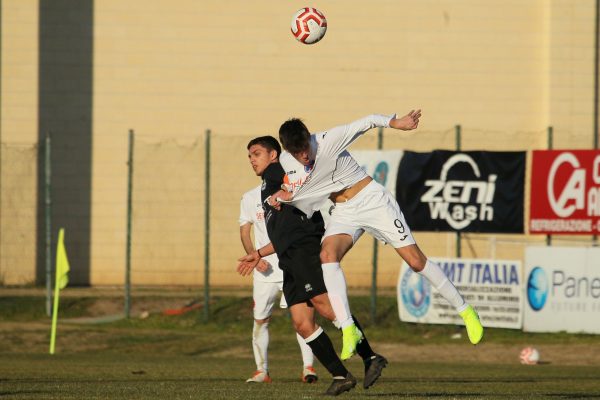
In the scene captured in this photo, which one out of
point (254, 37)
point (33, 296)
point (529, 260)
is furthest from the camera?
point (254, 37)

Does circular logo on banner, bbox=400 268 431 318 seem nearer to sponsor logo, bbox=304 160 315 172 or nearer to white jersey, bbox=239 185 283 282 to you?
white jersey, bbox=239 185 283 282

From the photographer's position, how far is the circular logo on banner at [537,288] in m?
20.0

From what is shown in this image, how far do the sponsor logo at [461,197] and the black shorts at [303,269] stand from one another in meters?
9.83

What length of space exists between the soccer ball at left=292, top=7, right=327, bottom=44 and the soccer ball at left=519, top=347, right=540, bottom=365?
6916 millimetres

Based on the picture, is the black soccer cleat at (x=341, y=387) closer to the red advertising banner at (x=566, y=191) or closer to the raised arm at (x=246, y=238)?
the raised arm at (x=246, y=238)

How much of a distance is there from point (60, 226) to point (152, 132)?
9.89 feet

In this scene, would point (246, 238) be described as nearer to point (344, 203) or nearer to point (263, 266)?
point (263, 266)

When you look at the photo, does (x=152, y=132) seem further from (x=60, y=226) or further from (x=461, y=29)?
(x=461, y=29)

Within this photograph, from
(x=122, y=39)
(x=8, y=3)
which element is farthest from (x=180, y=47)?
(x=8, y=3)

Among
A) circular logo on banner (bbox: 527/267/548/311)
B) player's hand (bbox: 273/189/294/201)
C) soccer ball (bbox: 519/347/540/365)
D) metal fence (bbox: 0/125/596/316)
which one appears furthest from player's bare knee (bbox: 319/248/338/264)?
metal fence (bbox: 0/125/596/316)

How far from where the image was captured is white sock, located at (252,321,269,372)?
1386 centimetres

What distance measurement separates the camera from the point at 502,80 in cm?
3023

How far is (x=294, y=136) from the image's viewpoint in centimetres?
1041

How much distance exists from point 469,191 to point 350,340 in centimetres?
1064
